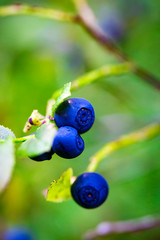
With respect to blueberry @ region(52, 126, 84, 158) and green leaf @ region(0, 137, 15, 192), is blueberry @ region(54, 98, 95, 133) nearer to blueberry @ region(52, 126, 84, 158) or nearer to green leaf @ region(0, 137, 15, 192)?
blueberry @ region(52, 126, 84, 158)

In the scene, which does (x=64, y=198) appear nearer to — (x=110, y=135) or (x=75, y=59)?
(x=110, y=135)

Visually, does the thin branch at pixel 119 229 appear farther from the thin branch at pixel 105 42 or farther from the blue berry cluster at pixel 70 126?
the blue berry cluster at pixel 70 126

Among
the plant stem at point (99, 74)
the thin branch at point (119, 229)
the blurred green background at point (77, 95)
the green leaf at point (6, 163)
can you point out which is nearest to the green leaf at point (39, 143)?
the green leaf at point (6, 163)

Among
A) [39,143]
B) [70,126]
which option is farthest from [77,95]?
[39,143]

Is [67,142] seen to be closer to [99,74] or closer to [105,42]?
[99,74]

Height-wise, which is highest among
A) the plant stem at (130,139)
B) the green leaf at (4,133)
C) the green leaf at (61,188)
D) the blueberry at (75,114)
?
the plant stem at (130,139)

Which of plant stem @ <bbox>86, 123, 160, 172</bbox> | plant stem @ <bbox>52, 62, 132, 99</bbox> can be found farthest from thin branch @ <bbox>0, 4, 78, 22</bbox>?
plant stem @ <bbox>86, 123, 160, 172</bbox>

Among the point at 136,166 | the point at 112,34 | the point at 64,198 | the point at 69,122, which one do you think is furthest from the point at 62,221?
the point at 69,122
